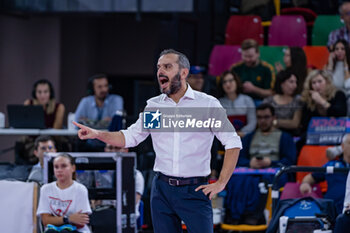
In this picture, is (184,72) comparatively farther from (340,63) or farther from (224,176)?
(340,63)

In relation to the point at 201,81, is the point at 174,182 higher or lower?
lower

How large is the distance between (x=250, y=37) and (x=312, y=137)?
2530 millimetres

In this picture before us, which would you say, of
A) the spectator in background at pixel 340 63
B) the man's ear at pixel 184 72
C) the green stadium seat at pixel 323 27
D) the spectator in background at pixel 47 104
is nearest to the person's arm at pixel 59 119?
the spectator in background at pixel 47 104

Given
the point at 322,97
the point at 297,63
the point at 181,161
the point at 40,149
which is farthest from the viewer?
the point at 297,63

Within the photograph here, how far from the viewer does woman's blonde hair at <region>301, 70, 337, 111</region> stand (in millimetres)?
7969

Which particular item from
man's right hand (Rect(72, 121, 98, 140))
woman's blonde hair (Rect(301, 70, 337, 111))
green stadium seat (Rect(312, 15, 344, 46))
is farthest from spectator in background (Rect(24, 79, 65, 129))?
man's right hand (Rect(72, 121, 98, 140))

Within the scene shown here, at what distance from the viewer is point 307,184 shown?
7078 millimetres

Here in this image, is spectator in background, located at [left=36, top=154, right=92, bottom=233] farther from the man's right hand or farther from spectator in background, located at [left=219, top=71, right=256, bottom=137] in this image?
spectator in background, located at [left=219, top=71, right=256, bottom=137]

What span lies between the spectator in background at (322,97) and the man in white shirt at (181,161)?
12.3ft

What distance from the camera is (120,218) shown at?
6730mm

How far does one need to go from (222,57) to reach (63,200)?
150 inches

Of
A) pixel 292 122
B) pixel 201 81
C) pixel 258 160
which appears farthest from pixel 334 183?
pixel 201 81

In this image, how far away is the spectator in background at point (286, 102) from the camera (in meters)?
8.24

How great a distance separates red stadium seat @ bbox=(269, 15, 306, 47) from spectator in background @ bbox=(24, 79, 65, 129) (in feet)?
10.6
